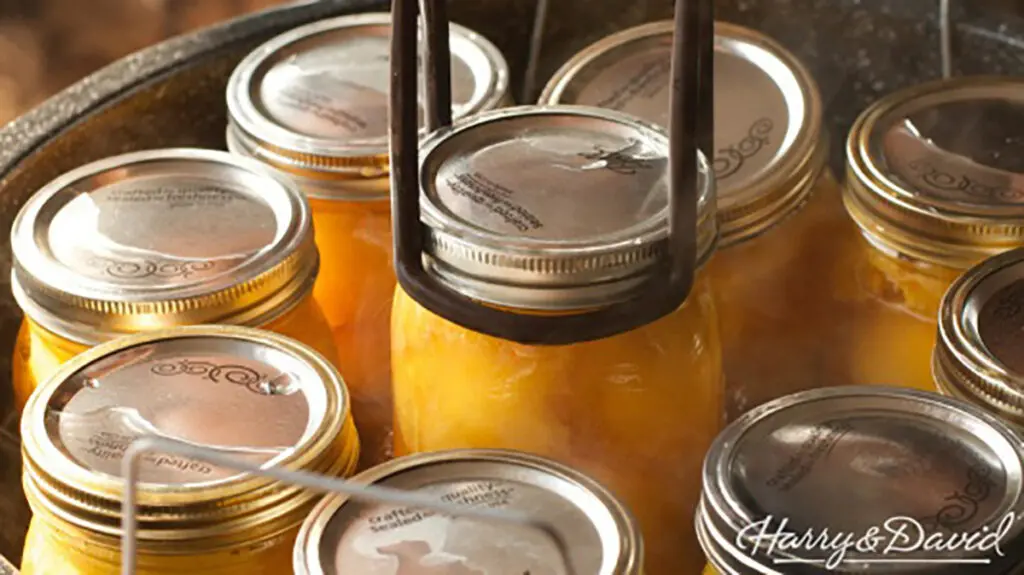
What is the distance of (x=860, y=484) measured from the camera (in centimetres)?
54

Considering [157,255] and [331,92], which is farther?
[331,92]

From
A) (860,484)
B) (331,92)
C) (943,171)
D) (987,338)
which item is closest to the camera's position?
(860,484)

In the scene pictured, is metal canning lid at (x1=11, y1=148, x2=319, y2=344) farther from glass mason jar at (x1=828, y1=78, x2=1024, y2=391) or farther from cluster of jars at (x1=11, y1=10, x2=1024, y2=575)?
glass mason jar at (x1=828, y1=78, x2=1024, y2=391)

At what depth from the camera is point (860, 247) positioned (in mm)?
792

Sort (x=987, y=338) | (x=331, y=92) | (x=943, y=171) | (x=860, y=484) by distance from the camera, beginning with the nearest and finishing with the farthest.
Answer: (x=860, y=484) < (x=987, y=338) < (x=943, y=171) < (x=331, y=92)

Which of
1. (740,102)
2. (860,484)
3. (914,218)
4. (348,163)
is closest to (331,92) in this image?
(348,163)

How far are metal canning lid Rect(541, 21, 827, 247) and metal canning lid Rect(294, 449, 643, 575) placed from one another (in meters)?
0.24

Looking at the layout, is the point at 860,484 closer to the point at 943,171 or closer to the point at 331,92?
the point at 943,171

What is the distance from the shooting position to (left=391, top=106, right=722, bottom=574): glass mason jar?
59 centimetres

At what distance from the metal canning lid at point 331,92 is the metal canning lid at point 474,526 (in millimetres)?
260

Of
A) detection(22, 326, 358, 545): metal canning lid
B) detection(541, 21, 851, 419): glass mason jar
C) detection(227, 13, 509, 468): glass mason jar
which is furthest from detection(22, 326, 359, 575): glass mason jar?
detection(541, 21, 851, 419): glass mason jar

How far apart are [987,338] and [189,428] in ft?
1.14

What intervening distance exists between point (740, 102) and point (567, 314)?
0.98ft

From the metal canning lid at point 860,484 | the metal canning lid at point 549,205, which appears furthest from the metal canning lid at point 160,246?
the metal canning lid at point 860,484
